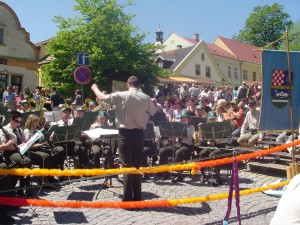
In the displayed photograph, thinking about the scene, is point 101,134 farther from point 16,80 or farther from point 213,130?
point 16,80

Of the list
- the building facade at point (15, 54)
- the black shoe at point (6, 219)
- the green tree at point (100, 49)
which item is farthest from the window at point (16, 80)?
the black shoe at point (6, 219)

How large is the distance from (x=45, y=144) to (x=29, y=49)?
28173 millimetres

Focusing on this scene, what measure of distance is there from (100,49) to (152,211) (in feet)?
68.0

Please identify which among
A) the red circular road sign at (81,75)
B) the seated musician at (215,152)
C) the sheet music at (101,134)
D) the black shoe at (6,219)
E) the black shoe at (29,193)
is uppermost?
the red circular road sign at (81,75)

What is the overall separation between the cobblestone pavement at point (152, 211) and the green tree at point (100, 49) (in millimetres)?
18307

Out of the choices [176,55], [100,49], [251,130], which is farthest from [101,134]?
[176,55]

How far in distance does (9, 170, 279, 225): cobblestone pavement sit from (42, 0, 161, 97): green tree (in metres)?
18.3

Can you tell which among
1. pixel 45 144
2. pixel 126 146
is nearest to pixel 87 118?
pixel 45 144

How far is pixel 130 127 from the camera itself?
6352 millimetres

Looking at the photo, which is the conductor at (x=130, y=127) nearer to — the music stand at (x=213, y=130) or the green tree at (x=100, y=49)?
the music stand at (x=213, y=130)

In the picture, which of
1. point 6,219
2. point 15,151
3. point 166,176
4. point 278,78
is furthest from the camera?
point 166,176

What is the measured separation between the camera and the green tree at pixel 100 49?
2570 centimetres

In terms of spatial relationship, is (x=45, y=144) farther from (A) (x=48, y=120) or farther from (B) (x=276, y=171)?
(B) (x=276, y=171)

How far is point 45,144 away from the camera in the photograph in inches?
329
